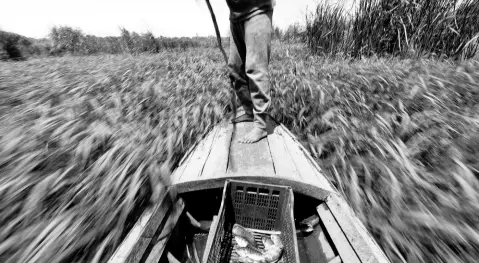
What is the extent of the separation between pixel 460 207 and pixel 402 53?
13.3 ft

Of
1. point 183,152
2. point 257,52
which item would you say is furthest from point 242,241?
point 257,52

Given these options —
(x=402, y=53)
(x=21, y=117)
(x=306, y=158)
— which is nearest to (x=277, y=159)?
(x=306, y=158)

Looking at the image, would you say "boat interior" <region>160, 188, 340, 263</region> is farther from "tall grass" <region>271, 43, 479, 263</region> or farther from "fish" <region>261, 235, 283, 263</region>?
"tall grass" <region>271, 43, 479, 263</region>

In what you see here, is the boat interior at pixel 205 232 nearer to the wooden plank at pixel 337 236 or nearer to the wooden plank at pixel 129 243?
the wooden plank at pixel 337 236

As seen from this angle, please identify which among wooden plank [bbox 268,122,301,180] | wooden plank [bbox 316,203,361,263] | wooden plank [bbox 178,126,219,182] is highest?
wooden plank [bbox 178,126,219,182]

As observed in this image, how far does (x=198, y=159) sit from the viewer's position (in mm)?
1545

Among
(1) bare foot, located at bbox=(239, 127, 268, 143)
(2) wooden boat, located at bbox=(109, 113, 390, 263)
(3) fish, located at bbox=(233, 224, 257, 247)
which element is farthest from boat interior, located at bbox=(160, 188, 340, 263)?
(1) bare foot, located at bbox=(239, 127, 268, 143)

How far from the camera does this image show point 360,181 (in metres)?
1.43

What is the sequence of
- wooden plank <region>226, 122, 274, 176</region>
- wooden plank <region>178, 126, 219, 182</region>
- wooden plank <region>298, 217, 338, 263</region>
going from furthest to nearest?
wooden plank <region>226, 122, 274, 176</region> < wooden plank <region>178, 126, 219, 182</region> < wooden plank <region>298, 217, 338, 263</region>

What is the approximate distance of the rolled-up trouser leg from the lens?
183 cm

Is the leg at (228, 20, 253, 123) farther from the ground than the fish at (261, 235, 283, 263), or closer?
farther from the ground

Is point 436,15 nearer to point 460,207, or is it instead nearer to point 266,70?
point 266,70

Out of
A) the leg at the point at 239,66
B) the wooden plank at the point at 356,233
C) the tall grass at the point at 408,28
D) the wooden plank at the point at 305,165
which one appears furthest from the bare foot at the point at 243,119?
the tall grass at the point at 408,28

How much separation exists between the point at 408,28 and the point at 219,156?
4.50 meters
